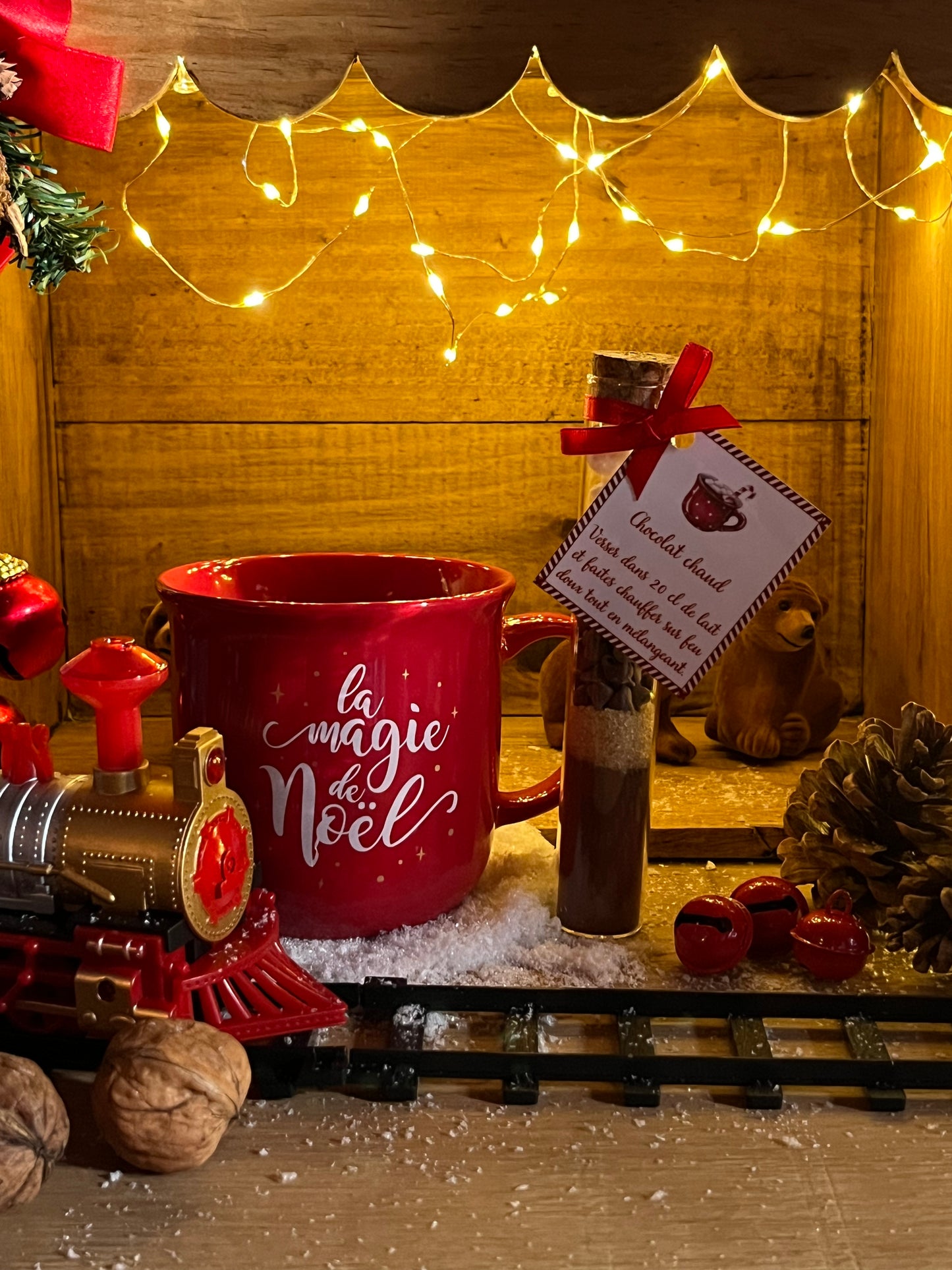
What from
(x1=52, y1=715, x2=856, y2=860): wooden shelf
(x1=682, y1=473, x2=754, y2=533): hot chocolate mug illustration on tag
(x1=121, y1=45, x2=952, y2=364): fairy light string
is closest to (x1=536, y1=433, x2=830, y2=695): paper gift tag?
(x1=682, y1=473, x2=754, y2=533): hot chocolate mug illustration on tag

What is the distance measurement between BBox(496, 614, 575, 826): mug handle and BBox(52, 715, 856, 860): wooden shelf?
4.6 inches

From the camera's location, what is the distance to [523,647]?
0.84 meters

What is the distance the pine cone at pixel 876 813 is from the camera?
2.52 ft

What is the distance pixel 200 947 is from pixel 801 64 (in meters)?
0.56

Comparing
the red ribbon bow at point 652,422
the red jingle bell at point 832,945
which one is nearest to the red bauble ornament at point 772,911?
the red jingle bell at point 832,945

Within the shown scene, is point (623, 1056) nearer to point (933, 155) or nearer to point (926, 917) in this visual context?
point (926, 917)

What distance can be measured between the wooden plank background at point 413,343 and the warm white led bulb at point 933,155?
167 millimetres

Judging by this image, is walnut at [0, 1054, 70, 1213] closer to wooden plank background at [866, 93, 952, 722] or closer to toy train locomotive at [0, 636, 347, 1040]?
toy train locomotive at [0, 636, 347, 1040]

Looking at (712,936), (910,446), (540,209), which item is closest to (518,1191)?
(712,936)

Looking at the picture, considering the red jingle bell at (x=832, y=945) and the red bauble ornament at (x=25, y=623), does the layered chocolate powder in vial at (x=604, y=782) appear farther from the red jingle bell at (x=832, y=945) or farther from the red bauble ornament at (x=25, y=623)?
the red bauble ornament at (x=25, y=623)

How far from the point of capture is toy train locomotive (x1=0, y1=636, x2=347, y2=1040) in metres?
0.64

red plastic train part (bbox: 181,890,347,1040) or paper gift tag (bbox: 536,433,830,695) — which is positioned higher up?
paper gift tag (bbox: 536,433,830,695)

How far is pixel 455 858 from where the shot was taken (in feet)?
2.58

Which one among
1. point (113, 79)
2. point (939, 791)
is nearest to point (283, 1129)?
point (939, 791)
